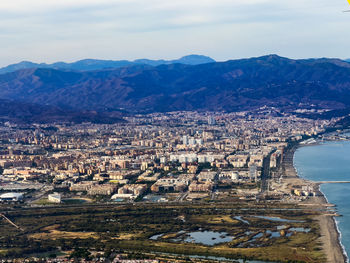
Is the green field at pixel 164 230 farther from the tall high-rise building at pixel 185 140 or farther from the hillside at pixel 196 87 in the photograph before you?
the hillside at pixel 196 87

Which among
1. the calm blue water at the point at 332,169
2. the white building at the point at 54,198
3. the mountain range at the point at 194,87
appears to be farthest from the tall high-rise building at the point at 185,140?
the mountain range at the point at 194,87

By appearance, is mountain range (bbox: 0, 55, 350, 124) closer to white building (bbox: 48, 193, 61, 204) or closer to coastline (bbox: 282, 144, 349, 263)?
white building (bbox: 48, 193, 61, 204)

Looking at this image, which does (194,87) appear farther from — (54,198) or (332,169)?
(54,198)

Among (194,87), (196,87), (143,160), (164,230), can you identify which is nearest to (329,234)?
(164,230)

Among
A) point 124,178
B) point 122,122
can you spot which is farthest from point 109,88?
point 124,178

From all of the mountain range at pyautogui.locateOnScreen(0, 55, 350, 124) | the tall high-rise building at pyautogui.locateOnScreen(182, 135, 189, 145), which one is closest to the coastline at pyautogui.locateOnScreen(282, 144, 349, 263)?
the tall high-rise building at pyautogui.locateOnScreen(182, 135, 189, 145)
